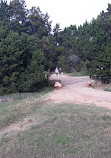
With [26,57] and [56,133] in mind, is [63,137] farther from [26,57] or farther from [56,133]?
[26,57]

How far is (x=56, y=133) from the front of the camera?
232 inches

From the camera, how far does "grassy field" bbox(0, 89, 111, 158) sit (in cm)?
490

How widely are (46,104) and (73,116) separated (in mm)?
2748

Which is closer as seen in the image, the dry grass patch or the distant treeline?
the dry grass patch

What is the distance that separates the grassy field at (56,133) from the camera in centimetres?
490

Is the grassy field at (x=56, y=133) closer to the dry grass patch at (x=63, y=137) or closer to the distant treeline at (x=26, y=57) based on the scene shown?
the dry grass patch at (x=63, y=137)

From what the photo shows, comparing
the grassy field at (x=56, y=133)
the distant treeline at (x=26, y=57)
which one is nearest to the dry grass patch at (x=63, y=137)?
the grassy field at (x=56, y=133)

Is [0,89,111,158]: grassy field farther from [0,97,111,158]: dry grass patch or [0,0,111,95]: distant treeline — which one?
[0,0,111,95]: distant treeline

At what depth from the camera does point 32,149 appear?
5.16m

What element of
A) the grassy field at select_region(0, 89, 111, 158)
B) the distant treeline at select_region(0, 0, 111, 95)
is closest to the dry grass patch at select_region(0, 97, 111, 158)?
the grassy field at select_region(0, 89, 111, 158)

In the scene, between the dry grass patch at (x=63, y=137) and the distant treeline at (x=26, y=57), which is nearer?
the dry grass patch at (x=63, y=137)

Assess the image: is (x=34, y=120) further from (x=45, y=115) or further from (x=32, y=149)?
(x=32, y=149)

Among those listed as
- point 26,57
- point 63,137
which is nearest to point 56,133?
point 63,137

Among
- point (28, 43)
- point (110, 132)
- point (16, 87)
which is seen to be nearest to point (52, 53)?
point (28, 43)
